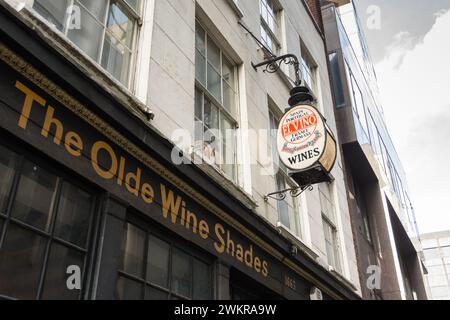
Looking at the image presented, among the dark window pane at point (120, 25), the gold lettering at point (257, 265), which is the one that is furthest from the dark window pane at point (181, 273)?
the dark window pane at point (120, 25)

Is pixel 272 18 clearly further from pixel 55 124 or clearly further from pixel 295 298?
pixel 55 124

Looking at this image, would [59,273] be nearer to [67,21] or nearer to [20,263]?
[20,263]

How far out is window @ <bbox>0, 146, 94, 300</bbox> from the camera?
4.09m

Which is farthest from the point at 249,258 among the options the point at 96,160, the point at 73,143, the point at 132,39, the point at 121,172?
the point at 73,143

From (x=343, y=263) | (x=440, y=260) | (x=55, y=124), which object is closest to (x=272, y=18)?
(x=343, y=263)

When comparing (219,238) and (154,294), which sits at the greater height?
(219,238)

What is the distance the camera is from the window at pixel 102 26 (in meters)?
5.43

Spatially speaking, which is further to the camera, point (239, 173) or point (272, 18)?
point (272, 18)

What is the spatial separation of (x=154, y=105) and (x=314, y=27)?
12410 millimetres

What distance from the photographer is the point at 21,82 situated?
4434 mm

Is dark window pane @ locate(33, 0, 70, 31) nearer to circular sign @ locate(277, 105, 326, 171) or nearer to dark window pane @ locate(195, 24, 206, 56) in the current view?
dark window pane @ locate(195, 24, 206, 56)

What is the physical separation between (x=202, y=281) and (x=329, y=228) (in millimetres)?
7379

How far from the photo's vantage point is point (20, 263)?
414cm
